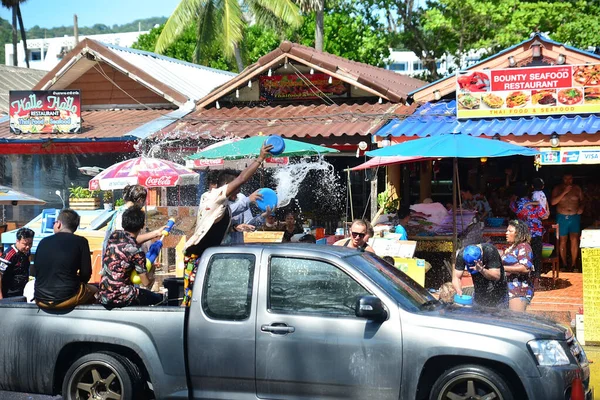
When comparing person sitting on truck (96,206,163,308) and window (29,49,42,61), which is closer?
person sitting on truck (96,206,163,308)

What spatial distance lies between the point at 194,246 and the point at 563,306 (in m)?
5.99

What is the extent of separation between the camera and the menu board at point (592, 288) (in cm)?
912

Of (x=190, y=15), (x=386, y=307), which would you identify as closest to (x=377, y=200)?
(x=386, y=307)

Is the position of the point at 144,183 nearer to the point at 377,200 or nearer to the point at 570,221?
the point at 377,200

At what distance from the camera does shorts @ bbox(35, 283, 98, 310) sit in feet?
21.7

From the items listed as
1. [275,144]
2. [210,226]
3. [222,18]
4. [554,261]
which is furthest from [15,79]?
[275,144]

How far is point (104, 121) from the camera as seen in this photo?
18406 millimetres

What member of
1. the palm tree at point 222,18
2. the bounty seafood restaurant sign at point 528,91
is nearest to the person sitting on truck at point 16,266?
the bounty seafood restaurant sign at point 528,91

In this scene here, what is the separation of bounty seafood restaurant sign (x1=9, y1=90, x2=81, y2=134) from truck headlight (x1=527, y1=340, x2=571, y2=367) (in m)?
13.7

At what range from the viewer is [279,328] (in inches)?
233

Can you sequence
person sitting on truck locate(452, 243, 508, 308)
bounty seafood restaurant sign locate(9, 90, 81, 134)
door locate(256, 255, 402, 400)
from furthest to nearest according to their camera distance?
1. bounty seafood restaurant sign locate(9, 90, 81, 134)
2. person sitting on truck locate(452, 243, 508, 308)
3. door locate(256, 255, 402, 400)

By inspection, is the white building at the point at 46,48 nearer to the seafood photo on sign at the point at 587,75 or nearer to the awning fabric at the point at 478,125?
the awning fabric at the point at 478,125

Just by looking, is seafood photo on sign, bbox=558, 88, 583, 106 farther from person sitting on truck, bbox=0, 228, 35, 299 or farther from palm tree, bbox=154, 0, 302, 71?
palm tree, bbox=154, 0, 302, 71

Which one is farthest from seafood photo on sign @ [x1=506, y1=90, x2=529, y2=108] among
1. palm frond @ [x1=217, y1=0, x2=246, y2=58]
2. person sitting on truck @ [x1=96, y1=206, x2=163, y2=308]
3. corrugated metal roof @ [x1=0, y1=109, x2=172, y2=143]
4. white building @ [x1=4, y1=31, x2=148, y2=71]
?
white building @ [x1=4, y1=31, x2=148, y2=71]
